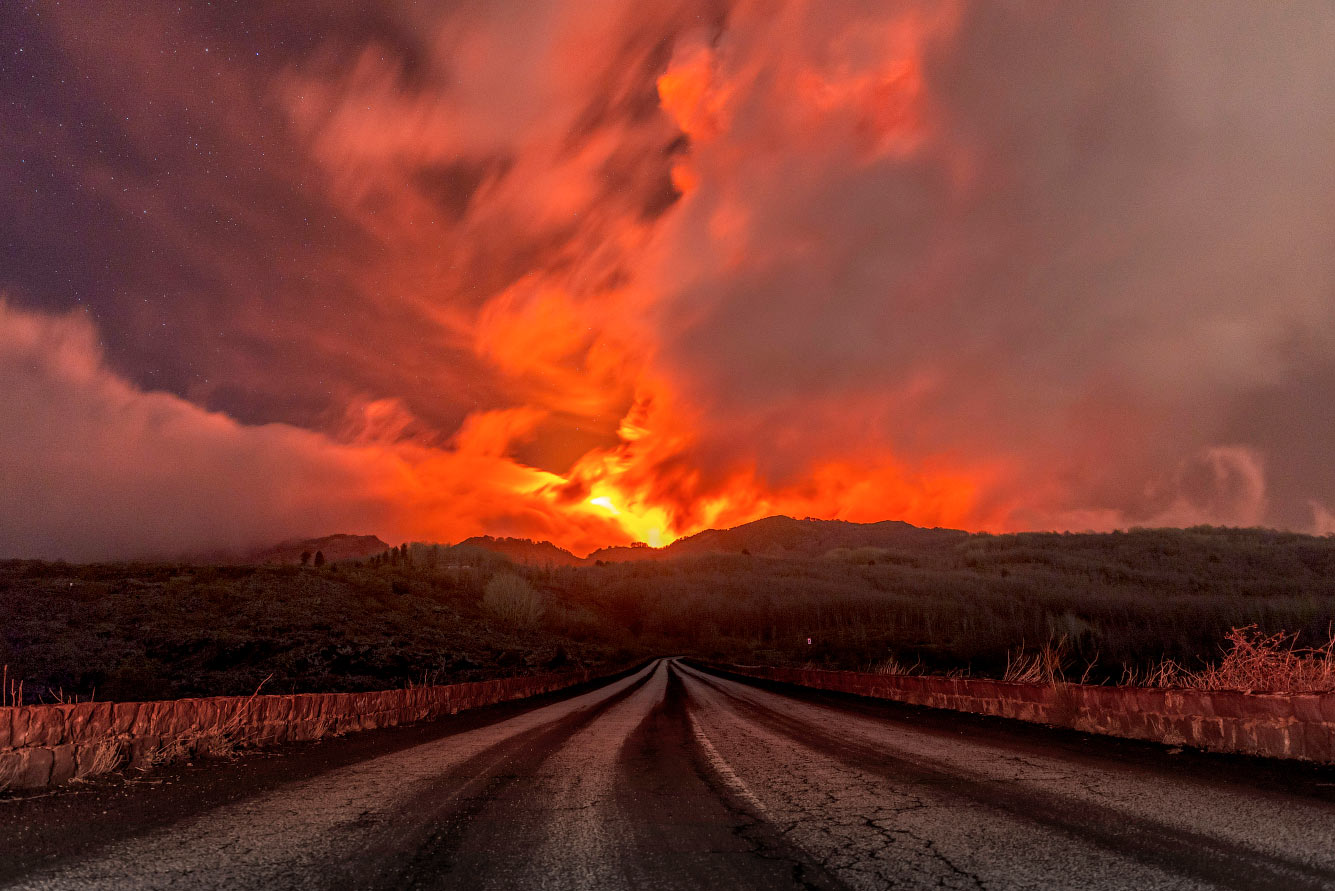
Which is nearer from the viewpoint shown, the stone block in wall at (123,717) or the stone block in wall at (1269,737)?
the stone block in wall at (1269,737)

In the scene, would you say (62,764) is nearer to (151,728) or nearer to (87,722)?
(87,722)

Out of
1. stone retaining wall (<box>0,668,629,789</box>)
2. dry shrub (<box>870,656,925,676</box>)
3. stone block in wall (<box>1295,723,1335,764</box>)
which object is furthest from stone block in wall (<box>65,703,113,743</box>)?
Result: dry shrub (<box>870,656,925,676</box>)

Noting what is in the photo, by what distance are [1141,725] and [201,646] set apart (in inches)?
2875

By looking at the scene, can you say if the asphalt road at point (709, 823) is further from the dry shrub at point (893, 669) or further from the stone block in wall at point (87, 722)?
the dry shrub at point (893, 669)

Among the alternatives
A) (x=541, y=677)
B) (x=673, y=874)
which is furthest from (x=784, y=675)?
(x=673, y=874)

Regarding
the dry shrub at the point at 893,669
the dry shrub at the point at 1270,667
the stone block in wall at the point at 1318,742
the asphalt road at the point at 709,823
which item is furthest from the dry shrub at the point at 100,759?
the dry shrub at the point at 893,669

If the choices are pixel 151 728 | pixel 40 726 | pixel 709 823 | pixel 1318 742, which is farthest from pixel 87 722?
pixel 1318 742

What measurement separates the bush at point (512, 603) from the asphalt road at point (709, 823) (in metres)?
121

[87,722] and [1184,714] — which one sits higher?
[1184,714]

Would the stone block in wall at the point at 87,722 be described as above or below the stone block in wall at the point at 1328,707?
below

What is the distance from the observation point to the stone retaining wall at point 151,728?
24.2ft

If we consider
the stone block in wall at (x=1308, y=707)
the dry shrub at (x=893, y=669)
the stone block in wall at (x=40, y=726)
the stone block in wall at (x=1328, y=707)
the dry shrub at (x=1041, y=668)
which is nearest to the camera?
the stone block in wall at (x=1328, y=707)

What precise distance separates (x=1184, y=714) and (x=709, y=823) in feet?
23.9

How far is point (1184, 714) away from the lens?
8.91 m
